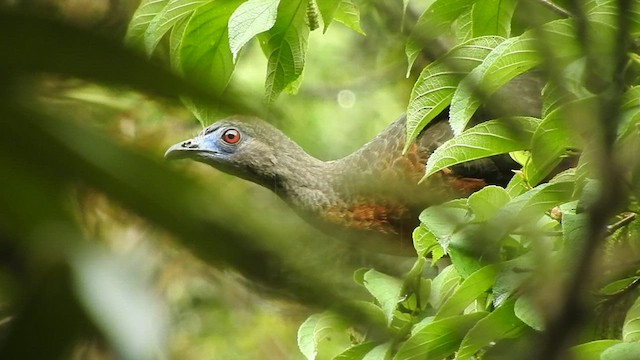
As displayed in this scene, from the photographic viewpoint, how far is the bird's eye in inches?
120

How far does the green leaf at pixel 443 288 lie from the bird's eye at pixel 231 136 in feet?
4.84

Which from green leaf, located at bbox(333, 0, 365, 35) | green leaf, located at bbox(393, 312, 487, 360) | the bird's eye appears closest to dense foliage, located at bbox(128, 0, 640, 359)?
green leaf, located at bbox(393, 312, 487, 360)

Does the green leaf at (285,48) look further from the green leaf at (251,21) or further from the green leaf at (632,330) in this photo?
the green leaf at (632,330)

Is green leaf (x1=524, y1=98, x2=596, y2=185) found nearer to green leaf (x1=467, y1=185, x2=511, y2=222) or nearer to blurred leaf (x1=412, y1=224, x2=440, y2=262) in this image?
green leaf (x1=467, y1=185, x2=511, y2=222)

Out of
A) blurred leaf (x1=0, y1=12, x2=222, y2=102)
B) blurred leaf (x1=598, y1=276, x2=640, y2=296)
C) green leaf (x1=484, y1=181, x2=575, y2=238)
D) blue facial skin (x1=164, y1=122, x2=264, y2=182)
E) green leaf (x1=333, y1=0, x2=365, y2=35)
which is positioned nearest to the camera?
blurred leaf (x1=0, y1=12, x2=222, y2=102)

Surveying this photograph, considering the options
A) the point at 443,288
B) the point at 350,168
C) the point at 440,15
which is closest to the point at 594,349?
the point at 443,288

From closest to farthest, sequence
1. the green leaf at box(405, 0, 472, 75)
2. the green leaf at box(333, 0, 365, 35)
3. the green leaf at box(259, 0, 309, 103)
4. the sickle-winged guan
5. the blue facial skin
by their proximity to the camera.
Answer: the green leaf at box(405, 0, 472, 75) < the green leaf at box(259, 0, 309, 103) < the green leaf at box(333, 0, 365, 35) < the sickle-winged guan < the blue facial skin

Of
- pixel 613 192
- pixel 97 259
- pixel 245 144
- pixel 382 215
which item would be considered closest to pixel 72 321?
pixel 97 259

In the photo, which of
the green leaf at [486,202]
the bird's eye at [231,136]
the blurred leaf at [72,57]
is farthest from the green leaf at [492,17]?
the bird's eye at [231,136]

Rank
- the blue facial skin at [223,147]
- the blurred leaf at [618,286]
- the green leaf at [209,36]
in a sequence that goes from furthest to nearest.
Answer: the blue facial skin at [223,147], the green leaf at [209,36], the blurred leaf at [618,286]

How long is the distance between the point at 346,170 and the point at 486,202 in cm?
150

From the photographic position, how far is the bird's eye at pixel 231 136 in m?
3.05

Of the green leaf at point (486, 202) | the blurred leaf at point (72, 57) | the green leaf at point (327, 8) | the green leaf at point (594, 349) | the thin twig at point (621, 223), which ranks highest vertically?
the blurred leaf at point (72, 57)

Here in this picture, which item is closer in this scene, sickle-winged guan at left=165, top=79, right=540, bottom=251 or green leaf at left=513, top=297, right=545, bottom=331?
green leaf at left=513, top=297, right=545, bottom=331
